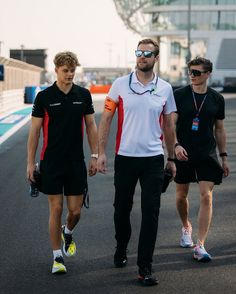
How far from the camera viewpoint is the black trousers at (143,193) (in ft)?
18.7

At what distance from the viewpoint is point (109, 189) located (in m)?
10.7

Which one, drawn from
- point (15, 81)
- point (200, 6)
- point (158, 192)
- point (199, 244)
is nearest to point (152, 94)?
point (158, 192)

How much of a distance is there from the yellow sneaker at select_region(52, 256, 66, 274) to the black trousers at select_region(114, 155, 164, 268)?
55cm

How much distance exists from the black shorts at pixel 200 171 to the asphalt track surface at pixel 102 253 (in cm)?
67

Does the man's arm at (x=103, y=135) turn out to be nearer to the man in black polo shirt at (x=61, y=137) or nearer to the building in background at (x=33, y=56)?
the man in black polo shirt at (x=61, y=137)

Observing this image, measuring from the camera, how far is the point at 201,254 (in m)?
6.23

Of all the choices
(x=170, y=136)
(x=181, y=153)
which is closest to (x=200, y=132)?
(x=181, y=153)

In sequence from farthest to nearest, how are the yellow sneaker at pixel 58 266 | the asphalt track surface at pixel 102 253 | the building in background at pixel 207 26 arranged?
1. the building in background at pixel 207 26
2. the yellow sneaker at pixel 58 266
3. the asphalt track surface at pixel 102 253

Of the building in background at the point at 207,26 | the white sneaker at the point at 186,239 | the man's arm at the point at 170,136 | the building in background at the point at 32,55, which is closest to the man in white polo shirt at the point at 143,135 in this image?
the man's arm at the point at 170,136

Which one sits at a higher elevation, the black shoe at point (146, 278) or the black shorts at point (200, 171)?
the black shorts at point (200, 171)

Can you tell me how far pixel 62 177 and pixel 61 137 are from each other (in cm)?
33

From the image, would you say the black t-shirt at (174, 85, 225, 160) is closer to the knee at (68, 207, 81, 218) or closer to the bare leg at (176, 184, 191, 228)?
the bare leg at (176, 184, 191, 228)

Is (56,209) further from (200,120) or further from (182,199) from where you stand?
(200,120)

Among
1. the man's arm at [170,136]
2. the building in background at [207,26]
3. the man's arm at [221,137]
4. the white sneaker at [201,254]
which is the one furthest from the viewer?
the building in background at [207,26]
